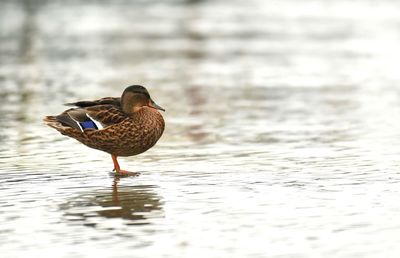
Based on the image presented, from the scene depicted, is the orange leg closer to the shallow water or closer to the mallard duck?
the mallard duck

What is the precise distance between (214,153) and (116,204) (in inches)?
114

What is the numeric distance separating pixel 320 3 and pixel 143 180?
1436 inches

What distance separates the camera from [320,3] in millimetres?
46031

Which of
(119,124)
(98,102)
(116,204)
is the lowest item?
(116,204)

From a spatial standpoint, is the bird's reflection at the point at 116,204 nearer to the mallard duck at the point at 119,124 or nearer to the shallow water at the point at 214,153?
the shallow water at the point at 214,153

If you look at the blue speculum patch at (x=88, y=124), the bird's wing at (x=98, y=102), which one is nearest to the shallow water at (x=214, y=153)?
the blue speculum patch at (x=88, y=124)

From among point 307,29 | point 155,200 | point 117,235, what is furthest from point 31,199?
point 307,29

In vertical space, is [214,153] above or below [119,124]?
below

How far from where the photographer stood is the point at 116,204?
9.13m

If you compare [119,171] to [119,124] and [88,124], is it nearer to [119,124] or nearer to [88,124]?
[119,124]

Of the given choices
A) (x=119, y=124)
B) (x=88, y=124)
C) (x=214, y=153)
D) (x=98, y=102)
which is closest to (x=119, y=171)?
(x=119, y=124)

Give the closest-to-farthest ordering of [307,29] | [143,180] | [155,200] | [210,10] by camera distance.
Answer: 1. [155,200]
2. [143,180]
3. [307,29]
4. [210,10]

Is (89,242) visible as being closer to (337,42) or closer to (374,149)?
(374,149)

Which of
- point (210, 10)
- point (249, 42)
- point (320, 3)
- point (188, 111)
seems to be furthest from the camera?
point (320, 3)
